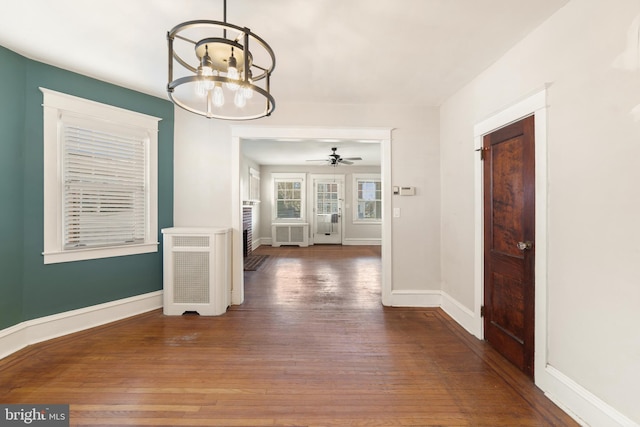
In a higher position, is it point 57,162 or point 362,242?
point 57,162

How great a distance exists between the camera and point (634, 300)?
1250mm

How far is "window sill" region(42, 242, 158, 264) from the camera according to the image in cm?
239

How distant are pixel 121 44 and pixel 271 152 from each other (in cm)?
395

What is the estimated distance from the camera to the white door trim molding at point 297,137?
3.12m

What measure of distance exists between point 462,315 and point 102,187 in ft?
12.9

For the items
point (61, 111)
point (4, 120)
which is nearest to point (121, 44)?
point (61, 111)

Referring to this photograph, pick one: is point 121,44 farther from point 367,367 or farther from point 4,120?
point 367,367

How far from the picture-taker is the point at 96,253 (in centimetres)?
263

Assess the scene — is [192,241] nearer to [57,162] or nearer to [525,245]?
[57,162]

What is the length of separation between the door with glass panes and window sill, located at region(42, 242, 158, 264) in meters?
5.29

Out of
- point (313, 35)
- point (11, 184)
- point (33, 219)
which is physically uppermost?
point (313, 35)

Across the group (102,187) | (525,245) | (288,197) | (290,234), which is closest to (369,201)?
(288,197)

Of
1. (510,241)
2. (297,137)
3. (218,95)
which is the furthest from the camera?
(297,137)

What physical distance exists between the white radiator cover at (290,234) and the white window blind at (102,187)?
15.8 ft
